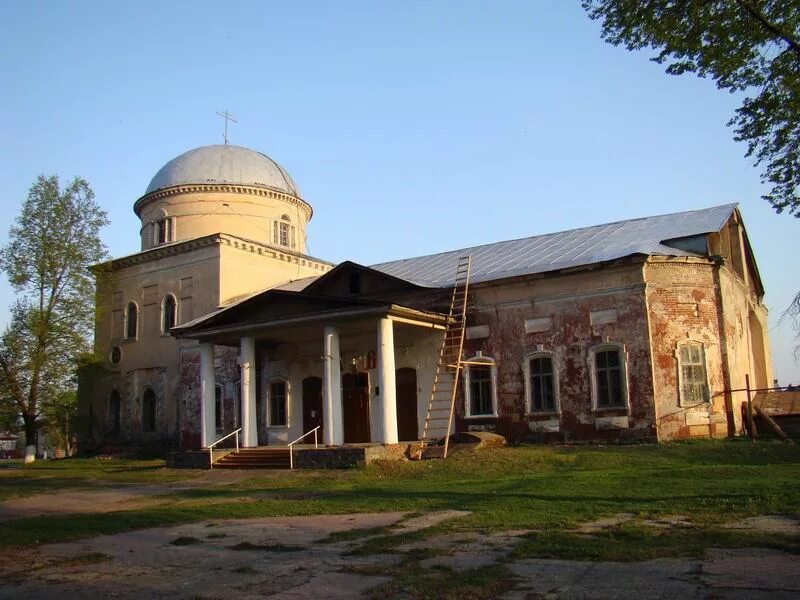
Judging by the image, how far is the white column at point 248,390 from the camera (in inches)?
925

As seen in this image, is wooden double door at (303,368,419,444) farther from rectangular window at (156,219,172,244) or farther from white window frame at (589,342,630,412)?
rectangular window at (156,219,172,244)

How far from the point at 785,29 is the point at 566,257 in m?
11.7

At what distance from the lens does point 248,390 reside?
23.7 m

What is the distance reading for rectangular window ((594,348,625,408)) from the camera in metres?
21.2

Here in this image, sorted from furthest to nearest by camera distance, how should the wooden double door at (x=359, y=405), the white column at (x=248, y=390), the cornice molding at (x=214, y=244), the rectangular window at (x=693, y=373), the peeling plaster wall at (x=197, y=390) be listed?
the cornice molding at (x=214, y=244)
the peeling plaster wall at (x=197, y=390)
the wooden double door at (x=359, y=405)
the white column at (x=248, y=390)
the rectangular window at (x=693, y=373)

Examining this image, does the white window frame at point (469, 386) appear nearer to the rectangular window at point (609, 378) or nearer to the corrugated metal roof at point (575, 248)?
the corrugated metal roof at point (575, 248)

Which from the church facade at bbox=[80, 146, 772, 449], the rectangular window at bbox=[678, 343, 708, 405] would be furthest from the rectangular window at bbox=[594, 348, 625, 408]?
the rectangular window at bbox=[678, 343, 708, 405]

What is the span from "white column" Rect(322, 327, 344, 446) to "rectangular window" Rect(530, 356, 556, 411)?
5.89 metres

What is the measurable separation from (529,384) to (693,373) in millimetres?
4663

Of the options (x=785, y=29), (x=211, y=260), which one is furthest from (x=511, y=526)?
(x=211, y=260)

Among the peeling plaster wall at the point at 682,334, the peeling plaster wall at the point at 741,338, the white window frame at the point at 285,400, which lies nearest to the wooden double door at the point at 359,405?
the white window frame at the point at 285,400

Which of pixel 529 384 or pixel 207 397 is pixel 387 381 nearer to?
pixel 529 384

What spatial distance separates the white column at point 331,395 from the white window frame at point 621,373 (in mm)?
7381

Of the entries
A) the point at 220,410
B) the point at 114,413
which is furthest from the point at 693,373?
the point at 114,413
